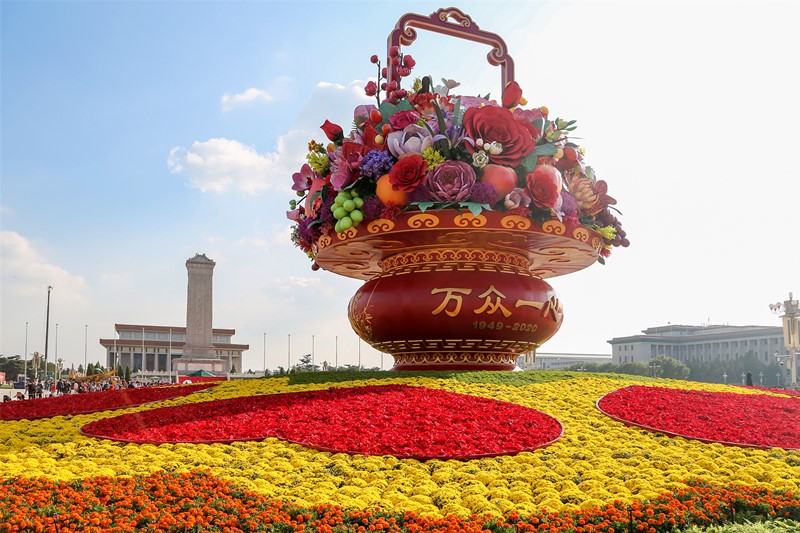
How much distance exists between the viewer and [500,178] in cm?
1079

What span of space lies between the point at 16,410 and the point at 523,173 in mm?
7674

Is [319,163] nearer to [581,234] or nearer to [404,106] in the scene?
[404,106]

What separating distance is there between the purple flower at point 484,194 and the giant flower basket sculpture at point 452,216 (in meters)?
0.02

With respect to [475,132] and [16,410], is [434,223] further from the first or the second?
[16,410]

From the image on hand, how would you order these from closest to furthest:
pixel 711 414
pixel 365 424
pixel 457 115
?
pixel 365 424 < pixel 711 414 < pixel 457 115

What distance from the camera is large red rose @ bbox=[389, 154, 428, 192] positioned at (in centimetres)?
1048

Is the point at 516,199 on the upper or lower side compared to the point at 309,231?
upper

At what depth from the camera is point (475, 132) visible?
10.9 m

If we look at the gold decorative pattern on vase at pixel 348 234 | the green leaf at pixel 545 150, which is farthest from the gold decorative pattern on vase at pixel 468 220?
the gold decorative pattern on vase at pixel 348 234

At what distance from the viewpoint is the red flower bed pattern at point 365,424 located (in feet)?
23.2

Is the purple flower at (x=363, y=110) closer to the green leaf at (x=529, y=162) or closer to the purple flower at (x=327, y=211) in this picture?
the purple flower at (x=327, y=211)

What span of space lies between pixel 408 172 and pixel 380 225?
0.89 m

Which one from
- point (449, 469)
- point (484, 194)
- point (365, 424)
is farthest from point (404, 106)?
point (449, 469)

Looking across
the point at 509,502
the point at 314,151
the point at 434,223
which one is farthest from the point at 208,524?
the point at 314,151
